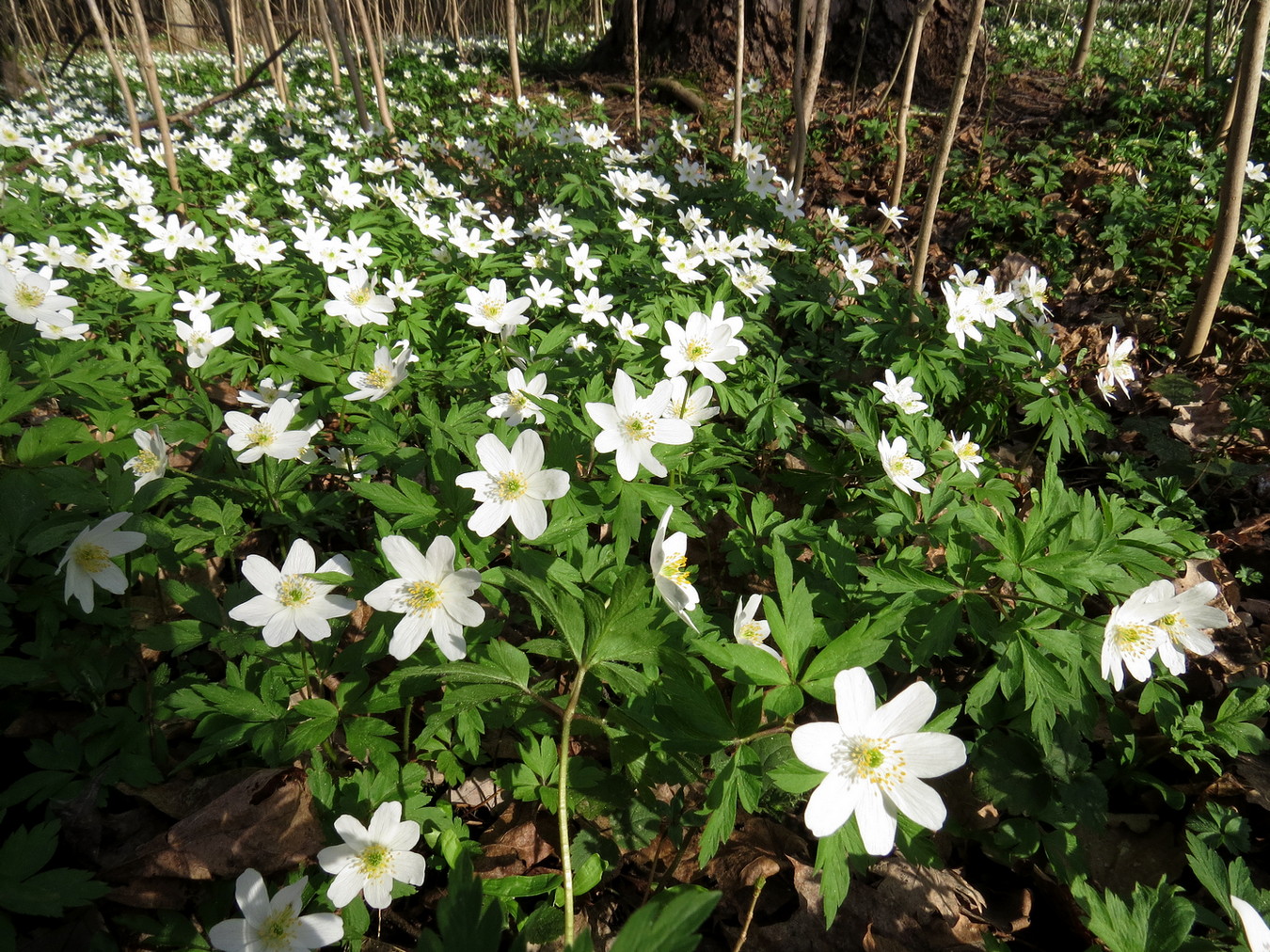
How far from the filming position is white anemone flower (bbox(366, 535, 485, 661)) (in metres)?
1.70

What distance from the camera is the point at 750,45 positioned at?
34.7ft

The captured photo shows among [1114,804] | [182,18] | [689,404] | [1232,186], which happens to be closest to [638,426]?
[689,404]

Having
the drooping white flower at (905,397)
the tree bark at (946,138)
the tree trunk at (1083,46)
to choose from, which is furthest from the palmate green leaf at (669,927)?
the tree trunk at (1083,46)

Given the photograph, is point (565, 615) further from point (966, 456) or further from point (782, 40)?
point (782, 40)

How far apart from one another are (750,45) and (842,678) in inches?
467

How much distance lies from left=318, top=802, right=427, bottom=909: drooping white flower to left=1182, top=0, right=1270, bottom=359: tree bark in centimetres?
497

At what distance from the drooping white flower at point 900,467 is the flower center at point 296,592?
6.50ft

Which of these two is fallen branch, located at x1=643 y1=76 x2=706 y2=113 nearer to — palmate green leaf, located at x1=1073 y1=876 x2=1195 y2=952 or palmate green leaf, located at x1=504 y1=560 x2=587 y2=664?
palmate green leaf, located at x1=504 y1=560 x2=587 y2=664

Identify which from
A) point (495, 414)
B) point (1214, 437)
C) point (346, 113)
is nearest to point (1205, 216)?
point (1214, 437)

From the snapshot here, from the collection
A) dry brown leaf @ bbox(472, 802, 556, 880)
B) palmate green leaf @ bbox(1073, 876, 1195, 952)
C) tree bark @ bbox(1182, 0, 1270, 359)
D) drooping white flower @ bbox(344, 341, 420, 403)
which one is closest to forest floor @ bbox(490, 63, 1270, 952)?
dry brown leaf @ bbox(472, 802, 556, 880)

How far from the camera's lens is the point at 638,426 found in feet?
6.72

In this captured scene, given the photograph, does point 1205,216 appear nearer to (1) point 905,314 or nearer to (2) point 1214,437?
(2) point 1214,437

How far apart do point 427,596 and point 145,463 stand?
53.2 inches

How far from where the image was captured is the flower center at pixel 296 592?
1868 millimetres
